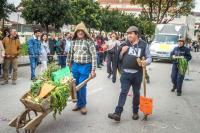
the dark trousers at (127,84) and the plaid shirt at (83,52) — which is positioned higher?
the plaid shirt at (83,52)

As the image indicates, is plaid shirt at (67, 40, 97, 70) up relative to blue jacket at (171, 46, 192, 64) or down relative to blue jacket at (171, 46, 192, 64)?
up

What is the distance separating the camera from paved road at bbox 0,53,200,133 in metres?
8.25

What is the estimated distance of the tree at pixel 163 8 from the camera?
227 feet

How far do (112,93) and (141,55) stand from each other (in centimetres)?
424

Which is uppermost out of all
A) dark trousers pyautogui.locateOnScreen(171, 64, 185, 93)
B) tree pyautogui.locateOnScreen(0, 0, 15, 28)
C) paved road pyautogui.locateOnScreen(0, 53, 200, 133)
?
tree pyautogui.locateOnScreen(0, 0, 15, 28)

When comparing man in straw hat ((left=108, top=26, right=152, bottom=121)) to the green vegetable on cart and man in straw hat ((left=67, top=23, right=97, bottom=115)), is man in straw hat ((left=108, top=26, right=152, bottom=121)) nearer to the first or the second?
man in straw hat ((left=67, top=23, right=97, bottom=115))

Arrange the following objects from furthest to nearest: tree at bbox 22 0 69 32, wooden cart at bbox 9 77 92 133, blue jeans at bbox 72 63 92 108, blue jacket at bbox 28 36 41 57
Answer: tree at bbox 22 0 69 32, blue jacket at bbox 28 36 41 57, blue jeans at bbox 72 63 92 108, wooden cart at bbox 9 77 92 133

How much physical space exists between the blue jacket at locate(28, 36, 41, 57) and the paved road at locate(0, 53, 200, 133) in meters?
1.46

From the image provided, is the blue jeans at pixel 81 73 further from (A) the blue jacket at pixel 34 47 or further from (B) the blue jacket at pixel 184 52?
(A) the blue jacket at pixel 34 47

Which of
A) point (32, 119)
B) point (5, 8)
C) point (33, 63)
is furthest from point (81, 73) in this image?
point (5, 8)

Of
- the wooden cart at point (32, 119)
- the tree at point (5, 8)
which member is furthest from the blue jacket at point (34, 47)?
the wooden cart at point (32, 119)

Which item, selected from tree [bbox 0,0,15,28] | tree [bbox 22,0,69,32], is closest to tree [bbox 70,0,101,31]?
tree [bbox 22,0,69,32]

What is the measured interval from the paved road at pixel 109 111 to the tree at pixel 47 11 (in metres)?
21.9

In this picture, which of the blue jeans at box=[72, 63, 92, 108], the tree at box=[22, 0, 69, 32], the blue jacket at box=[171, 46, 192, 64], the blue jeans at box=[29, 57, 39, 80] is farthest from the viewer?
the tree at box=[22, 0, 69, 32]
